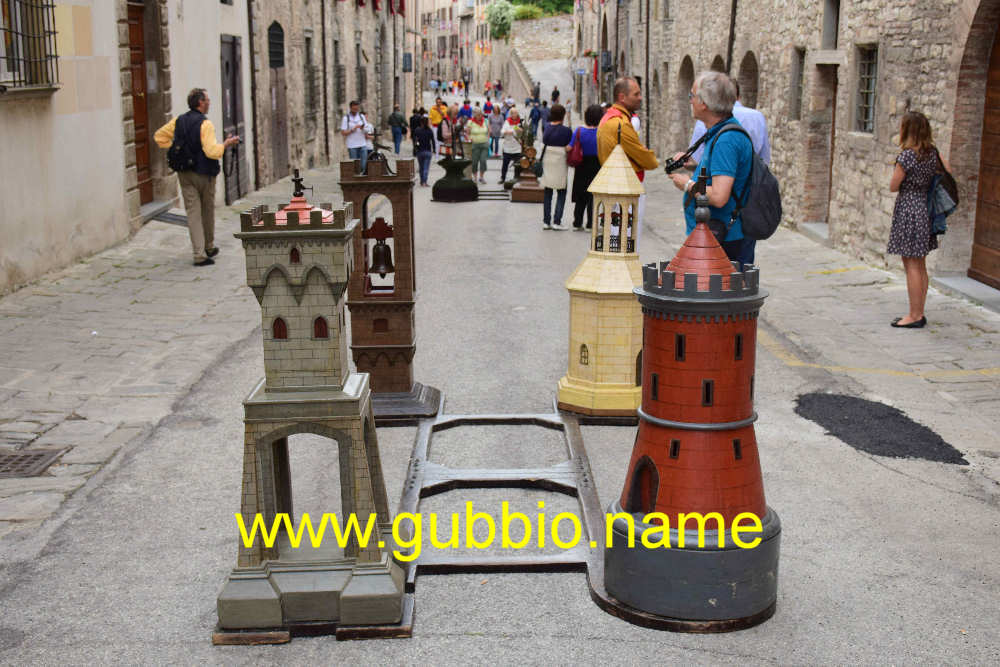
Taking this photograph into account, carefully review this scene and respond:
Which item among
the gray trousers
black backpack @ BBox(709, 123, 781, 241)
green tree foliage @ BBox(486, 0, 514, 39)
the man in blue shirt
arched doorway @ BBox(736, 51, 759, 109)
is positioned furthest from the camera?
green tree foliage @ BBox(486, 0, 514, 39)

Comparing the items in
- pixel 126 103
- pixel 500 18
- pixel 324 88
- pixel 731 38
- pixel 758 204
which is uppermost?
pixel 500 18

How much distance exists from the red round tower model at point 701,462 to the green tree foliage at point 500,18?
72.4 meters

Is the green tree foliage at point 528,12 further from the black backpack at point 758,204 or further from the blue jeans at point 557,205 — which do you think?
the black backpack at point 758,204

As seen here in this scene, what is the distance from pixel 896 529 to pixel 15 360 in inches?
230

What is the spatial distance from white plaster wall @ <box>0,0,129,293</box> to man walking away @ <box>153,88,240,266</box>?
3.36 feet

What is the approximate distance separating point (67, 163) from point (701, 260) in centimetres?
933

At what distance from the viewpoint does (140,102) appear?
14.8 m

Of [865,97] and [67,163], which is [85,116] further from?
[865,97]

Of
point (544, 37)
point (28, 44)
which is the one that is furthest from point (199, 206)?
point (544, 37)

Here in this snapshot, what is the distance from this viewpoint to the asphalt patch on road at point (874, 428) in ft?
19.7

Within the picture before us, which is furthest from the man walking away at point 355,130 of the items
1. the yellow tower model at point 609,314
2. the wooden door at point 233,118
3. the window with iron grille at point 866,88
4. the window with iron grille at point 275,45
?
the yellow tower model at point 609,314

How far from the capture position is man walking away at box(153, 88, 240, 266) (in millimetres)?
11242

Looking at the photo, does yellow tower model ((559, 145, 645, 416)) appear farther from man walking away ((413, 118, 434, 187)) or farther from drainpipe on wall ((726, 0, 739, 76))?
man walking away ((413, 118, 434, 187))

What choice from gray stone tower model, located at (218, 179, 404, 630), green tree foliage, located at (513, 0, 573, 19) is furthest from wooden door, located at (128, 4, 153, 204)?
green tree foliage, located at (513, 0, 573, 19)
